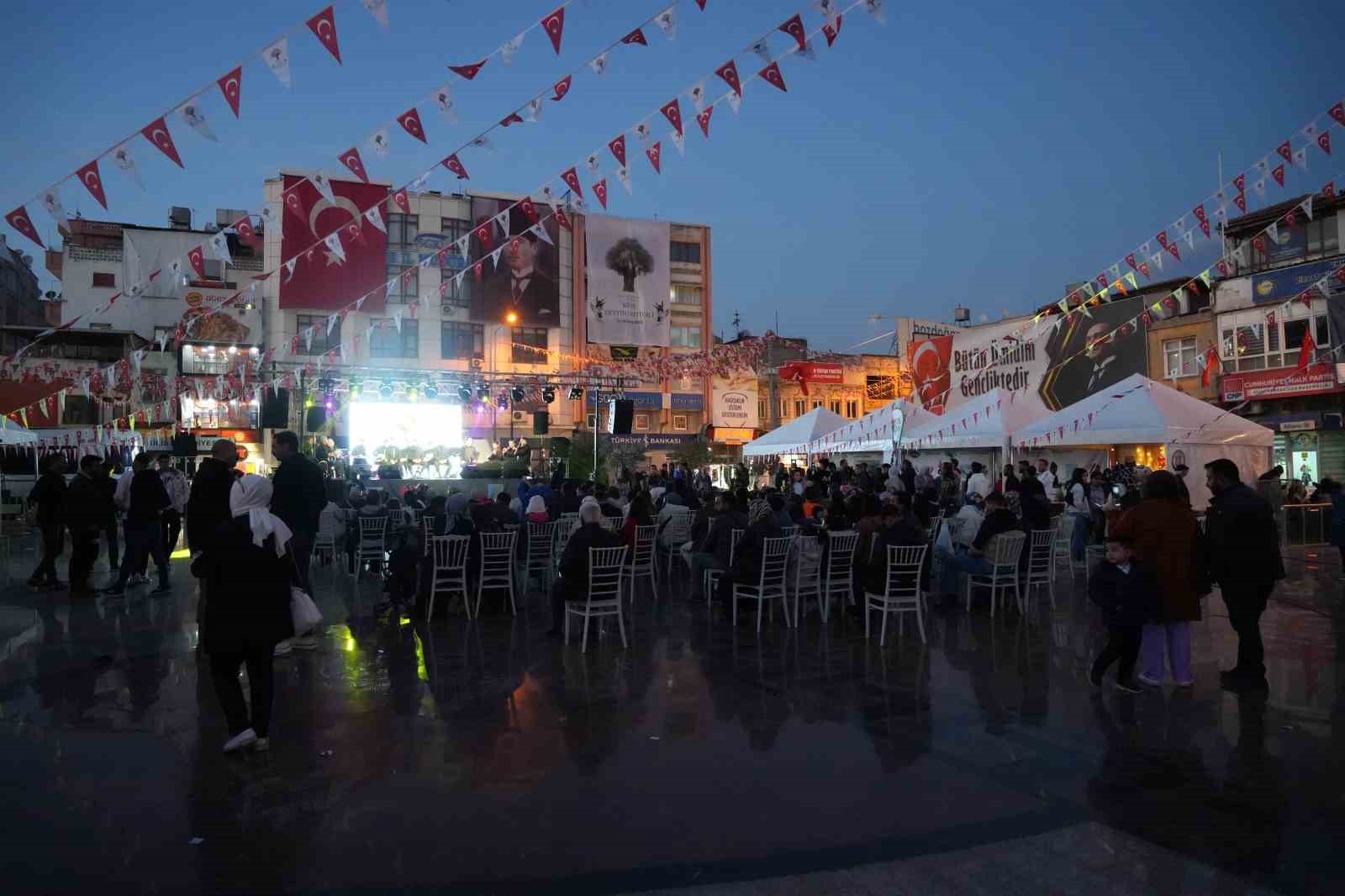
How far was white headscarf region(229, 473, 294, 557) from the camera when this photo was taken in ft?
14.5

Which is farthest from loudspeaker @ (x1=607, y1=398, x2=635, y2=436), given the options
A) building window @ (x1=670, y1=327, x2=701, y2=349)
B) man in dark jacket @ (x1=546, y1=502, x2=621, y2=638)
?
man in dark jacket @ (x1=546, y1=502, x2=621, y2=638)

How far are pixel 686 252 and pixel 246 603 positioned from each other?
117ft

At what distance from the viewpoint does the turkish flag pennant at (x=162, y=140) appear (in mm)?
7613

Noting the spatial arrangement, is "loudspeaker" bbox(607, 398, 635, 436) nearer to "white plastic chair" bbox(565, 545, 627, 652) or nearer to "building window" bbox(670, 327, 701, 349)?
"building window" bbox(670, 327, 701, 349)

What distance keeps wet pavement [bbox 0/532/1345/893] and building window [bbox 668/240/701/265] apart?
32.9 meters

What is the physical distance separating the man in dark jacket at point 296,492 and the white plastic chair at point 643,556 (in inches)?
133

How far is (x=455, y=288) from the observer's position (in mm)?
33750

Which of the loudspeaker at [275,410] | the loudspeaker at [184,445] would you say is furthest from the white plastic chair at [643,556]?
the loudspeaker at [184,445]

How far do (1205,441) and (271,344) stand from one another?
97.8 feet

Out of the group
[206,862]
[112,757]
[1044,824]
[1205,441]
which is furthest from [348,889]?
[1205,441]

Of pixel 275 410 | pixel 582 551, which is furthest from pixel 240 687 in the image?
pixel 275 410

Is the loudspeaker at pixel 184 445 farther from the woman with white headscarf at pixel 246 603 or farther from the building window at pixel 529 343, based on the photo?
the building window at pixel 529 343

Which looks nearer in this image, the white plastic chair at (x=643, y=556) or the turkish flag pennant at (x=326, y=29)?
the turkish flag pennant at (x=326, y=29)

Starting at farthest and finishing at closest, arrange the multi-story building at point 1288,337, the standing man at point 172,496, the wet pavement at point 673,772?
1. the multi-story building at point 1288,337
2. the standing man at point 172,496
3. the wet pavement at point 673,772
